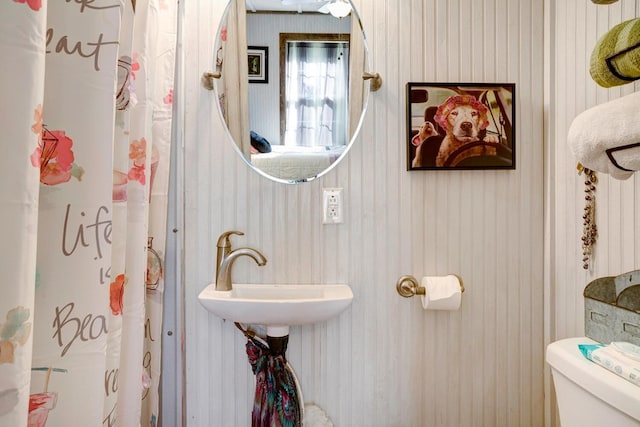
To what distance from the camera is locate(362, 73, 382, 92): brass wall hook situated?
4.56ft

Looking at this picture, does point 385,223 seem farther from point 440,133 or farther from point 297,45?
point 297,45

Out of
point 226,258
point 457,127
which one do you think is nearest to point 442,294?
point 457,127

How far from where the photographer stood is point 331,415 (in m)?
1.42

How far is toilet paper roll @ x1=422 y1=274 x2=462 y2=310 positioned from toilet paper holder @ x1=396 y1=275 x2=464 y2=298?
0.02 m

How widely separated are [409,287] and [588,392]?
584 millimetres

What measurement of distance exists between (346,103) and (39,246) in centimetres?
104

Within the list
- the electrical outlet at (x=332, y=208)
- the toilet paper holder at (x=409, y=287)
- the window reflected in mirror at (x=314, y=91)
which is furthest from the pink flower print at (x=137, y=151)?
the toilet paper holder at (x=409, y=287)

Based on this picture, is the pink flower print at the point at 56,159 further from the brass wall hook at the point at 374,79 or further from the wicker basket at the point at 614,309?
the wicker basket at the point at 614,309

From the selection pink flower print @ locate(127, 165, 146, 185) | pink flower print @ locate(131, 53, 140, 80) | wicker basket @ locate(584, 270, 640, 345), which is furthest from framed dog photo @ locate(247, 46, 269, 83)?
wicker basket @ locate(584, 270, 640, 345)

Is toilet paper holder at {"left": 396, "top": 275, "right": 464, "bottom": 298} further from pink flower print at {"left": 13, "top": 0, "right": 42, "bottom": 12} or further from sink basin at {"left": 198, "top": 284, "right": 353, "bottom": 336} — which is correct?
pink flower print at {"left": 13, "top": 0, "right": 42, "bottom": 12}

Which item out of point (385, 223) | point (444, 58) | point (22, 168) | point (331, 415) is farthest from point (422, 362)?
point (22, 168)

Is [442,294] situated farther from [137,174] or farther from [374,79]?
[137,174]

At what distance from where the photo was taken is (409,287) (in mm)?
1382

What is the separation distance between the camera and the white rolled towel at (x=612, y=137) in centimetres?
85
